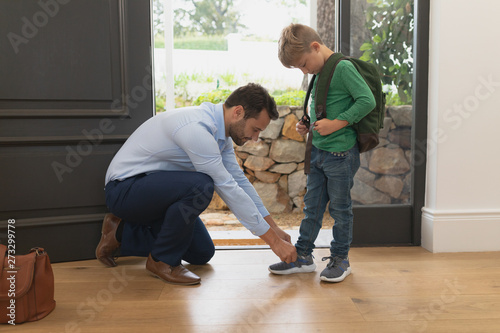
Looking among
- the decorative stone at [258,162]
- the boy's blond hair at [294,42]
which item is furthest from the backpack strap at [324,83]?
the decorative stone at [258,162]

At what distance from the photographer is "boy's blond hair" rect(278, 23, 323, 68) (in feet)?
5.76

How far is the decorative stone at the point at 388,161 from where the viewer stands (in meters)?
2.37

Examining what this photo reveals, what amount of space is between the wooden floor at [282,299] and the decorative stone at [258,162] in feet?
5.55

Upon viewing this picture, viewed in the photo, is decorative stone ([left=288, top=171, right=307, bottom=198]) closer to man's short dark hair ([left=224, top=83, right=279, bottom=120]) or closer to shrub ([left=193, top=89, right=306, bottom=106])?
shrub ([left=193, top=89, right=306, bottom=106])

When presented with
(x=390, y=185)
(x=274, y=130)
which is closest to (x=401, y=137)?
(x=390, y=185)

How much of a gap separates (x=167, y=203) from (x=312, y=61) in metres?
0.86

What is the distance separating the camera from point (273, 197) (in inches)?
151

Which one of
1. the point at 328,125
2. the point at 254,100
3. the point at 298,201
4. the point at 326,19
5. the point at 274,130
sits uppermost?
the point at 326,19

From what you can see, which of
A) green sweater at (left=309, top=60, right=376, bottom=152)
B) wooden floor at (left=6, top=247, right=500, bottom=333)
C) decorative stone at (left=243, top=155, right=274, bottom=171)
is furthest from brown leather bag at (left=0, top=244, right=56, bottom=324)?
decorative stone at (left=243, top=155, right=274, bottom=171)

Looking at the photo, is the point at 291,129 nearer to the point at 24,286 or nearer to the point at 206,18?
the point at 24,286

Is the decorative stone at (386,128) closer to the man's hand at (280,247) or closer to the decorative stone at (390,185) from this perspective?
the decorative stone at (390,185)

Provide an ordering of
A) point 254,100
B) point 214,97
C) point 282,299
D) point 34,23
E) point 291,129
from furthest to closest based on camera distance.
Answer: point 214,97 → point 291,129 → point 34,23 → point 254,100 → point 282,299

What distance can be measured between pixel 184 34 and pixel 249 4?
3.38ft

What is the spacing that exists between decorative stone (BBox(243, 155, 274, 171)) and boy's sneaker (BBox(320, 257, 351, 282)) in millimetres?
1926
